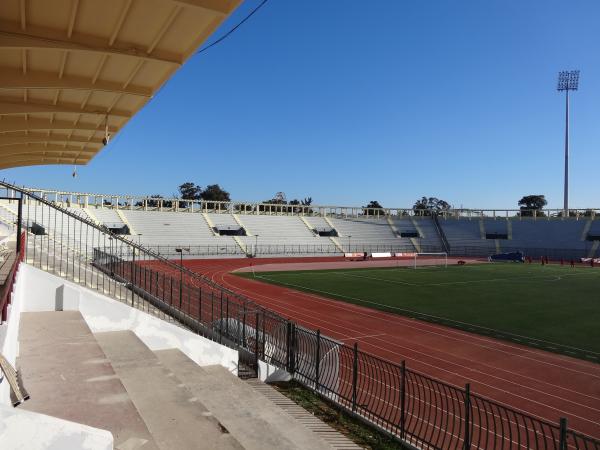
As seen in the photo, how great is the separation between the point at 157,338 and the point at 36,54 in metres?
5.32

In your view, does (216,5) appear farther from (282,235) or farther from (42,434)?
(282,235)

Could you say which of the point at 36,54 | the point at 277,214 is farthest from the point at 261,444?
the point at 277,214

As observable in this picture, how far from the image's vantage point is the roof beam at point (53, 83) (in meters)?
6.65

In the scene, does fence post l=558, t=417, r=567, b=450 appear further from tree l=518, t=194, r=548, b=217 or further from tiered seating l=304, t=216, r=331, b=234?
tree l=518, t=194, r=548, b=217

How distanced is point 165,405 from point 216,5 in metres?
4.77

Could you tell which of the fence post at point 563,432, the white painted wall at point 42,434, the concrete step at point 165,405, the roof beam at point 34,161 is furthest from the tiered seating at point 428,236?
the white painted wall at point 42,434

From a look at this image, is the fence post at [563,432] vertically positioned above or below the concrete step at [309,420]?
above

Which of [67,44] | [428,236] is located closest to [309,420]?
[67,44]

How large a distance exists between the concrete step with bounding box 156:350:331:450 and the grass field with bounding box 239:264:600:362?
1218 centimetres

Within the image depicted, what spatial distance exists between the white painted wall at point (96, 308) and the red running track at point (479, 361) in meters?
7.77

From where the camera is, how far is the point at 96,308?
805 centimetres

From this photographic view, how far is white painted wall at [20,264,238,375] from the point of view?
8055 mm

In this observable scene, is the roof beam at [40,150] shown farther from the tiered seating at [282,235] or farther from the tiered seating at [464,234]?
the tiered seating at [464,234]

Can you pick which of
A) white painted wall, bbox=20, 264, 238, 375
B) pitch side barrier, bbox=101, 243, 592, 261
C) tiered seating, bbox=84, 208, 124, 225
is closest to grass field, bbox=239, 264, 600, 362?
white painted wall, bbox=20, 264, 238, 375
